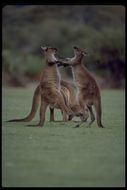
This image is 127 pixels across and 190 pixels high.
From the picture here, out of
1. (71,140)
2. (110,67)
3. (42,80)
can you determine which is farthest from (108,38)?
(71,140)

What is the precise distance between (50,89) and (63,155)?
A: 4044mm

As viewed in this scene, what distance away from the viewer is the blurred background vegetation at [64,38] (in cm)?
3675

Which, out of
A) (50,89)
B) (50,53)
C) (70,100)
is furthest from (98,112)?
(50,53)

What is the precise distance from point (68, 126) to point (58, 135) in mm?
1582

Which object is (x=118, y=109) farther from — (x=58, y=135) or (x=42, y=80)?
(x=58, y=135)

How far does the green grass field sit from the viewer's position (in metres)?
8.78

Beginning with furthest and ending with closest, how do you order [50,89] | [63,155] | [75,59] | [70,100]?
1. [70,100]
2. [75,59]
3. [50,89]
4. [63,155]

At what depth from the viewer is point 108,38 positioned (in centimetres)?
3872

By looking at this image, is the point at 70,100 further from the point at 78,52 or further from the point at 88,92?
the point at 88,92

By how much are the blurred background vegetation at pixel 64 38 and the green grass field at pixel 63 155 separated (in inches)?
847

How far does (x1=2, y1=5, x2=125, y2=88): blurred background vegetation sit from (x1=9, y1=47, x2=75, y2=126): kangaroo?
2095cm

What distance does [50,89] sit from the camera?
14453 millimetres

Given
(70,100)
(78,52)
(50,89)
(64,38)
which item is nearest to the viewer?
(50,89)

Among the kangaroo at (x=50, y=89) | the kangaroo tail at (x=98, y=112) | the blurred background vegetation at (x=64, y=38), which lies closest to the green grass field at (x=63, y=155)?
the kangaroo tail at (x=98, y=112)
